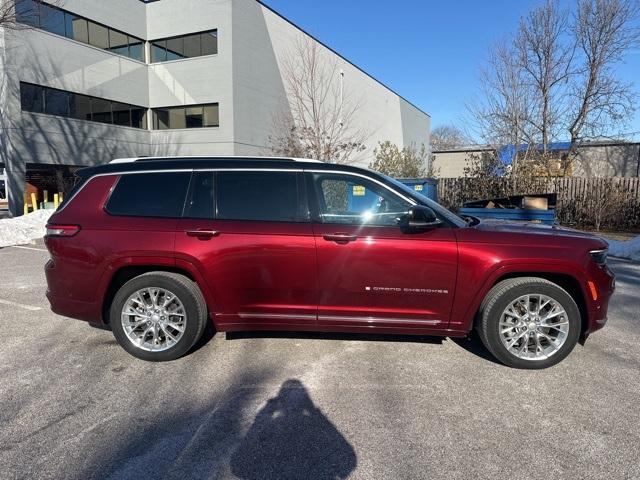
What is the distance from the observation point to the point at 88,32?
2238 centimetres

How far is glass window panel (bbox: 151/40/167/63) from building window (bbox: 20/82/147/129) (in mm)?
2918

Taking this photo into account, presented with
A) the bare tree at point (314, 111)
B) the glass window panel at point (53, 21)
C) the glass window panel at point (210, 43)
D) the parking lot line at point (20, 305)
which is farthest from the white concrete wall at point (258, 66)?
the parking lot line at point (20, 305)

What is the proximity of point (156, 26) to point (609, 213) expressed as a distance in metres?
23.9

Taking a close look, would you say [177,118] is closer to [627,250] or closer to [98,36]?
[98,36]

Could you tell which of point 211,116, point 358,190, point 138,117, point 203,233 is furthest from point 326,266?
point 138,117

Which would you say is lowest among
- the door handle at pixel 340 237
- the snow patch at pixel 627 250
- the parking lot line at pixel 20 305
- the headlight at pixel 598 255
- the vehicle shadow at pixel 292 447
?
the vehicle shadow at pixel 292 447

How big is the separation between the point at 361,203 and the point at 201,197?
1.50 meters

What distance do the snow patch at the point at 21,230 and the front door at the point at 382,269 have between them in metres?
11.4

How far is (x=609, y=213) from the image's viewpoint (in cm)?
1486

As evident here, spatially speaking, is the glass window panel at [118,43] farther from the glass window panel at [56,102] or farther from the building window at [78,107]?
the glass window panel at [56,102]

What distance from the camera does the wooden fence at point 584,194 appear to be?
14836 millimetres

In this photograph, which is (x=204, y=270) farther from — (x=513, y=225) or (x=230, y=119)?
(x=230, y=119)

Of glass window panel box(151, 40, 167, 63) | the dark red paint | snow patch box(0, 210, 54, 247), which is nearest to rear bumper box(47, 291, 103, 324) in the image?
the dark red paint

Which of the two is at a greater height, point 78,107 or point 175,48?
point 175,48
